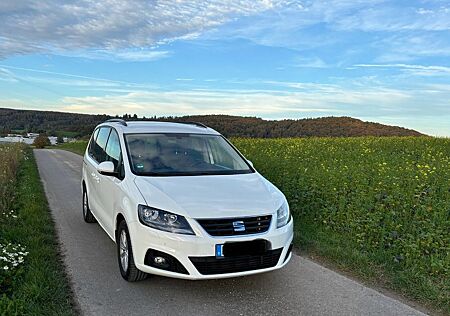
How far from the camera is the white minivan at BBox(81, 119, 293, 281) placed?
155 inches

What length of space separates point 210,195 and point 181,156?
120cm

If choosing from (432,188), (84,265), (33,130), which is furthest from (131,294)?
(33,130)

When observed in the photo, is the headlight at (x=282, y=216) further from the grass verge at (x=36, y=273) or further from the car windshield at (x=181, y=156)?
the grass verge at (x=36, y=273)

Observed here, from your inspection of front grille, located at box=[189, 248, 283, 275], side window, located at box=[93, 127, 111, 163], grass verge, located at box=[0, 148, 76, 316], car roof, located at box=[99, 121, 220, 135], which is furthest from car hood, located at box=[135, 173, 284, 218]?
side window, located at box=[93, 127, 111, 163]

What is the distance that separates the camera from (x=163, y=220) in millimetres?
4035

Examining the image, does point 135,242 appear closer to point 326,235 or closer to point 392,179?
point 326,235

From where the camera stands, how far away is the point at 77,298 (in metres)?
4.13

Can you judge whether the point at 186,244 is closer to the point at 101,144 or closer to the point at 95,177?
the point at 95,177

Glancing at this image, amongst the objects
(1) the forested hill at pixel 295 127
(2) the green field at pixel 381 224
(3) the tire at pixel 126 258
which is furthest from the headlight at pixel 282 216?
(1) the forested hill at pixel 295 127

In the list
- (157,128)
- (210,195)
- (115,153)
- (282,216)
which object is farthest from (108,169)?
(282,216)

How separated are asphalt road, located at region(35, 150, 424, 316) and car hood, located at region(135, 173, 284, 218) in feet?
2.87

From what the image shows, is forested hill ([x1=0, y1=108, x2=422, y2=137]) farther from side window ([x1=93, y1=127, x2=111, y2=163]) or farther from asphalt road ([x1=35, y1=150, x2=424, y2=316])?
asphalt road ([x1=35, y1=150, x2=424, y2=316])

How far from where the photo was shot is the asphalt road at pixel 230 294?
12.9 ft

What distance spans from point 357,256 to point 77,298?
3327 mm
